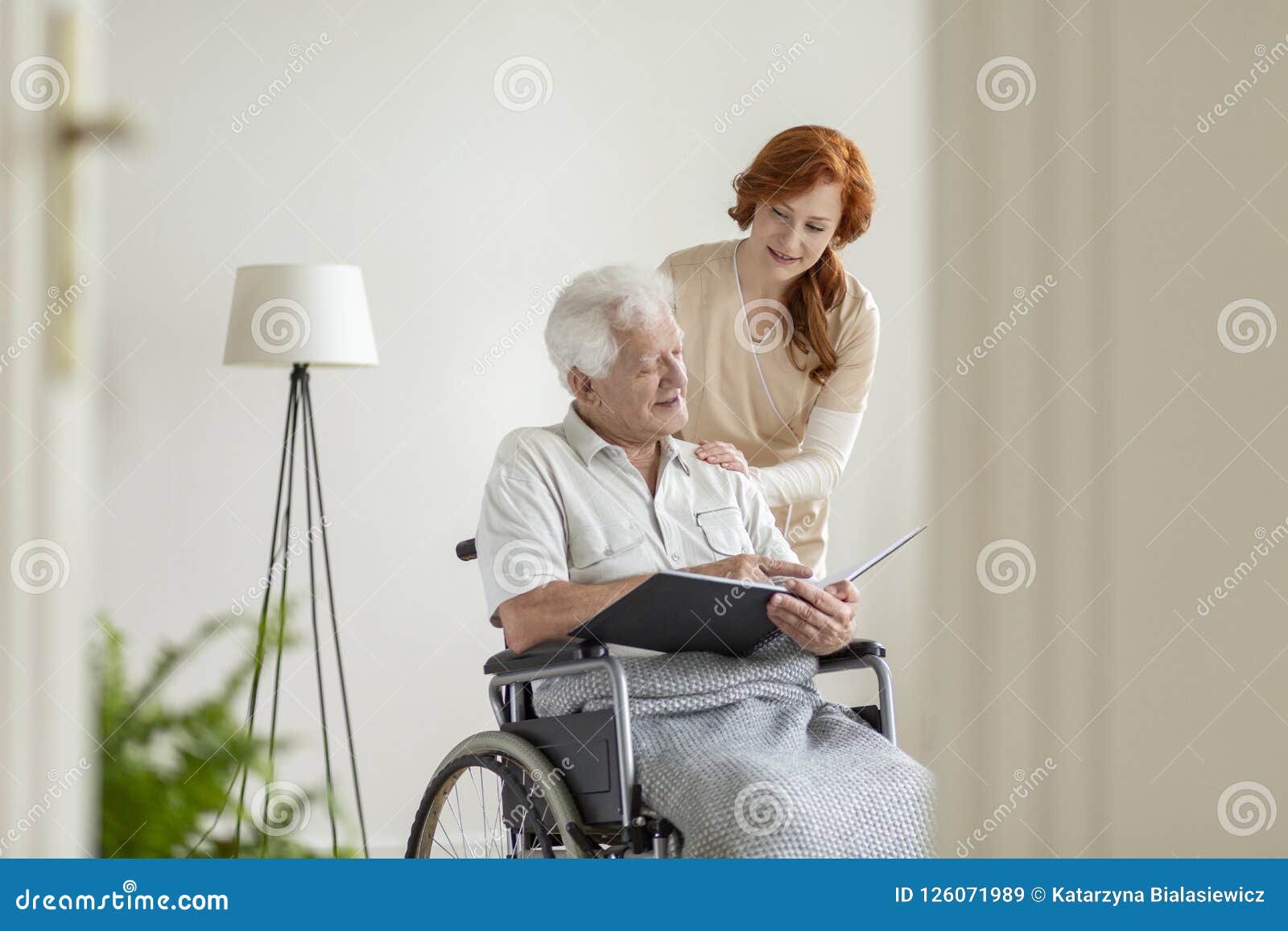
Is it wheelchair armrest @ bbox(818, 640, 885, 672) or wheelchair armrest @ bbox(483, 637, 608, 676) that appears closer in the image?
wheelchair armrest @ bbox(483, 637, 608, 676)

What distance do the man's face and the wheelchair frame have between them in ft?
1.00

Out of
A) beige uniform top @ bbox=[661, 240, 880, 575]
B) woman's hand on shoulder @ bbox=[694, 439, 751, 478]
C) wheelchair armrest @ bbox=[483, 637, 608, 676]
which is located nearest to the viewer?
wheelchair armrest @ bbox=[483, 637, 608, 676]

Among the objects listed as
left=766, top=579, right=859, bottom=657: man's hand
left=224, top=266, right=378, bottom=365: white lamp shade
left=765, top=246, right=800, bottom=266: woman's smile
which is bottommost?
left=766, top=579, right=859, bottom=657: man's hand

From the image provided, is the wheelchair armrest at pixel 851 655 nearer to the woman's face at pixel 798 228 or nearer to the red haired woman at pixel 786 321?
the red haired woman at pixel 786 321

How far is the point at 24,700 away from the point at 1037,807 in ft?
1.09

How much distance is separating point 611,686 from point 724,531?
16.9 inches

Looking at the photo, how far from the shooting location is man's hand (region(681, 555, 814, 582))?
171 cm

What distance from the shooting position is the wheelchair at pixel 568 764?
1466 mm

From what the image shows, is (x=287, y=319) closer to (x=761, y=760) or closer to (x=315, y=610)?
(x=315, y=610)

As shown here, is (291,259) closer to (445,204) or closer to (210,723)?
(445,204)

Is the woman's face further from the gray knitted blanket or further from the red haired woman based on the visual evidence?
the gray knitted blanket

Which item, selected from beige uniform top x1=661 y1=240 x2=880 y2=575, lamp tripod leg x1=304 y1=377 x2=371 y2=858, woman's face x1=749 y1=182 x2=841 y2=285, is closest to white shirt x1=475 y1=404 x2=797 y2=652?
beige uniform top x1=661 y1=240 x2=880 y2=575

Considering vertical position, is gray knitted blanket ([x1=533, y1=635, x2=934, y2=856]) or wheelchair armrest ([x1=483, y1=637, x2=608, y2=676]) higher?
wheelchair armrest ([x1=483, y1=637, x2=608, y2=676])

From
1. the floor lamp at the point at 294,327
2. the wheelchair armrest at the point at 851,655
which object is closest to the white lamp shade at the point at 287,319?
the floor lamp at the point at 294,327
